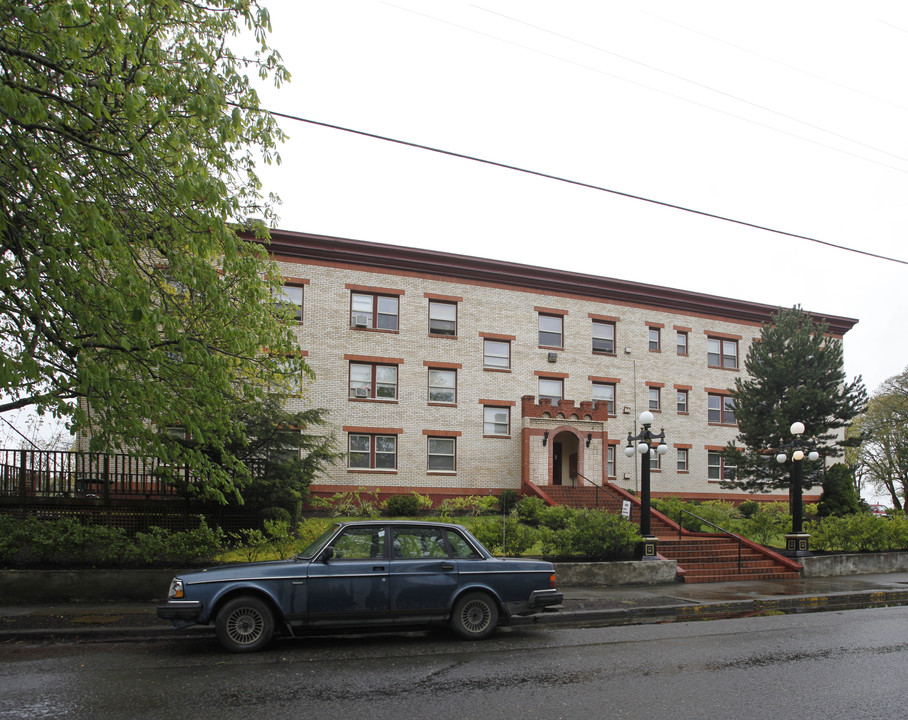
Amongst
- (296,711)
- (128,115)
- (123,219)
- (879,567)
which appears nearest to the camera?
(296,711)

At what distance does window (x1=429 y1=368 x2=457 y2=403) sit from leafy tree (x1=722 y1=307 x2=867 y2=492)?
12.5m

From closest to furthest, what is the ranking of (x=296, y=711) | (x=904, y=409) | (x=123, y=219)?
(x=296, y=711) → (x=123, y=219) → (x=904, y=409)

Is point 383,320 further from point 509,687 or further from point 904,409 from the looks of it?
point 904,409

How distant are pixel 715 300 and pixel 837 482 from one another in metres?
10.4

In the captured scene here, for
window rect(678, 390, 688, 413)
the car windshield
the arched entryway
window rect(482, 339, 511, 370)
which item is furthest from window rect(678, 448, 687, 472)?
the car windshield

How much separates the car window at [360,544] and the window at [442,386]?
19.6 m

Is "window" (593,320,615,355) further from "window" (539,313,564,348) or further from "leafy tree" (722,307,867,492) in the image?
"leafy tree" (722,307,867,492)

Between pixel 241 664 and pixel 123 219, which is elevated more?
pixel 123 219

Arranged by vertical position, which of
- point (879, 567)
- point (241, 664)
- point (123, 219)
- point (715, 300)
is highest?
point (715, 300)

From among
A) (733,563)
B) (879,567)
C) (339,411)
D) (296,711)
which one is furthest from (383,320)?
(296,711)

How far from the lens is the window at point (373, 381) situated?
28625 millimetres

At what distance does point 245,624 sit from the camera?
9070 mm

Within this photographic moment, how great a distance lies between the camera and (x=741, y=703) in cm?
686

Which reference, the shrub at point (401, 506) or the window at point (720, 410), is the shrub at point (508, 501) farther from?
the window at point (720, 410)
